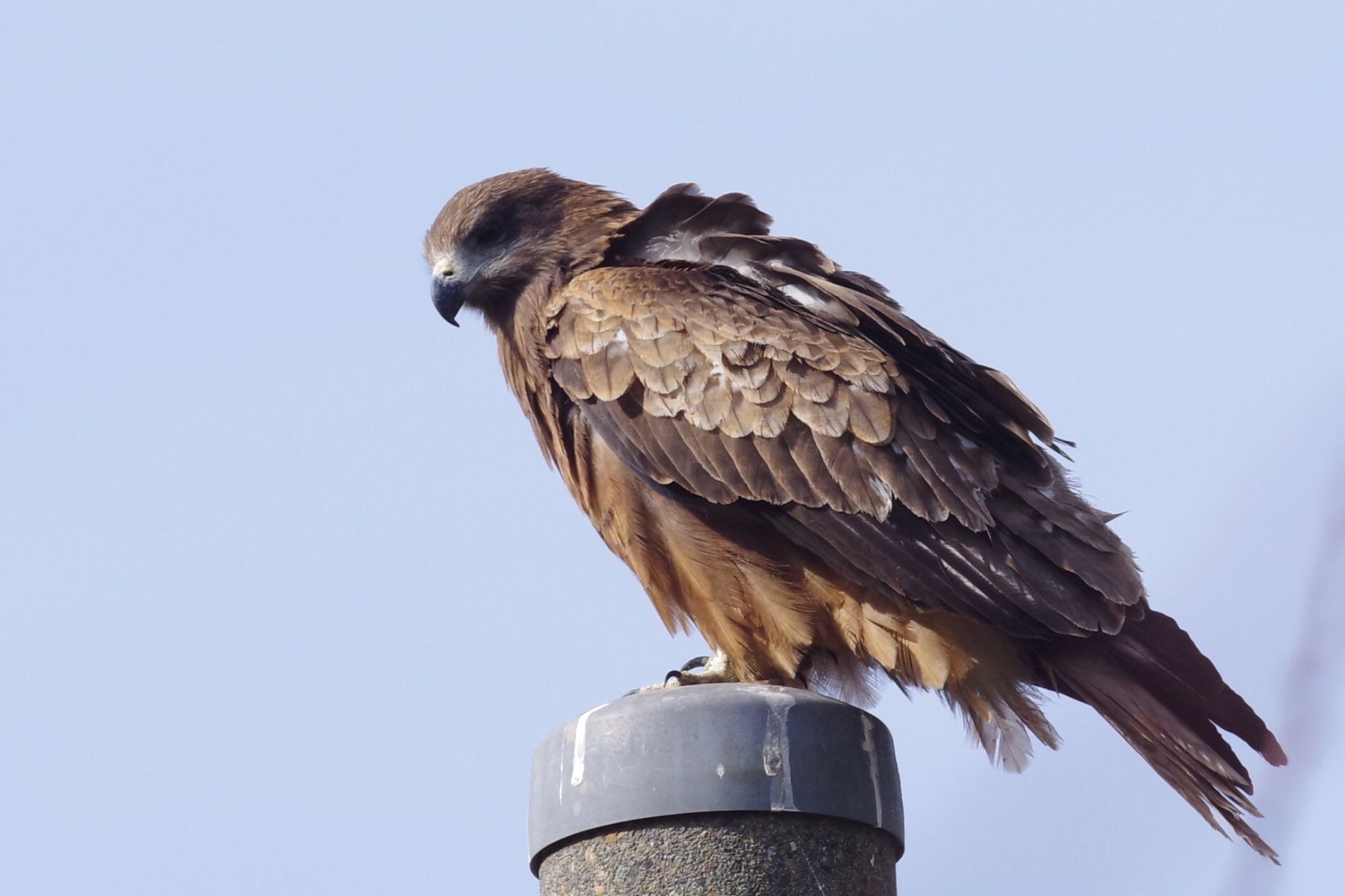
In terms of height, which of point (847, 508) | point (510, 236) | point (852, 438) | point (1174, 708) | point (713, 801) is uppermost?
point (510, 236)

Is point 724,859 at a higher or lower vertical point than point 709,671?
lower

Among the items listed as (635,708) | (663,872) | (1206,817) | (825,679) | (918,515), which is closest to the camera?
(663,872)

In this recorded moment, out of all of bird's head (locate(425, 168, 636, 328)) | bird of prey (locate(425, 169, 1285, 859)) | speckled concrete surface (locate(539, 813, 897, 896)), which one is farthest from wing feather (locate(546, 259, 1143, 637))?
speckled concrete surface (locate(539, 813, 897, 896))

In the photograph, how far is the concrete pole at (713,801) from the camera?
3.47 metres

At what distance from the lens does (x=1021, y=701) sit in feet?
18.0

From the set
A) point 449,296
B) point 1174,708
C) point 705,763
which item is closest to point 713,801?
point 705,763

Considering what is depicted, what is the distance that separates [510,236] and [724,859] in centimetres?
376

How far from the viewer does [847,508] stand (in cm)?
525

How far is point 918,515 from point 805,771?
1798 millimetres

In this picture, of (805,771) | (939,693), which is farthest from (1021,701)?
(805,771)

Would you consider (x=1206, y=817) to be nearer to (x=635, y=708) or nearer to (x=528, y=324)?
(x=635, y=708)

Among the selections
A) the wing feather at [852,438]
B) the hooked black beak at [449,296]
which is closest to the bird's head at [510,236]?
the hooked black beak at [449,296]

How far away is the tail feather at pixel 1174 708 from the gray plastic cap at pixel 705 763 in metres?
1.43

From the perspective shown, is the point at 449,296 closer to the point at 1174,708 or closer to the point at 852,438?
the point at 852,438
